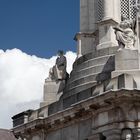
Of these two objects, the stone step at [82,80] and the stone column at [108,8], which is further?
the stone column at [108,8]

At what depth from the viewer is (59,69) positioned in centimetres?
2525

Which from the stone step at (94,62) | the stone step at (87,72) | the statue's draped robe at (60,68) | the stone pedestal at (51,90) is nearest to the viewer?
the stone step at (87,72)

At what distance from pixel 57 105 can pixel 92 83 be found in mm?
1927

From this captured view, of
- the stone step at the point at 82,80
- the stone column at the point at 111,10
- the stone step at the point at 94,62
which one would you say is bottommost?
the stone step at the point at 82,80

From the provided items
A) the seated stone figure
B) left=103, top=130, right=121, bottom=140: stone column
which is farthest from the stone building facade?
the seated stone figure

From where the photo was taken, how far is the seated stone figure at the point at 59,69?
82.0 feet

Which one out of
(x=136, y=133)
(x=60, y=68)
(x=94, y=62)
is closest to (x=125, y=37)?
(x=94, y=62)

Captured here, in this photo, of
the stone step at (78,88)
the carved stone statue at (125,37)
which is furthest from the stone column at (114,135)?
the carved stone statue at (125,37)

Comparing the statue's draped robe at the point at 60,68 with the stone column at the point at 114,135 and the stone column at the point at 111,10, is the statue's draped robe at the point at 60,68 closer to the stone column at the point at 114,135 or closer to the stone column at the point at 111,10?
the stone column at the point at 111,10

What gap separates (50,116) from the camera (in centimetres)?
2228

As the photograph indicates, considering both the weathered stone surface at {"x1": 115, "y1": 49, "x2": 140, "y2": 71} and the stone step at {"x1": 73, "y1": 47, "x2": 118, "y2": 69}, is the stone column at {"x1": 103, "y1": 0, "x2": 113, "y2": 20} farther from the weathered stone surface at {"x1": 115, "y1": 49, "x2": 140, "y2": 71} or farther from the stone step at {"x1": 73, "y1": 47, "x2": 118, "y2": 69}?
the weathered stone surface at {"x1": 115, "y1": 49, "x2": 140, "y2": 71}

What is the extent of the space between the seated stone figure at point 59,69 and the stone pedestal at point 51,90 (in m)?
0.29

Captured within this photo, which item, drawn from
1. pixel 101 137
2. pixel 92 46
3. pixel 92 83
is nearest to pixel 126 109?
pixel 101 137

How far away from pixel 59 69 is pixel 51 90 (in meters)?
1.22
